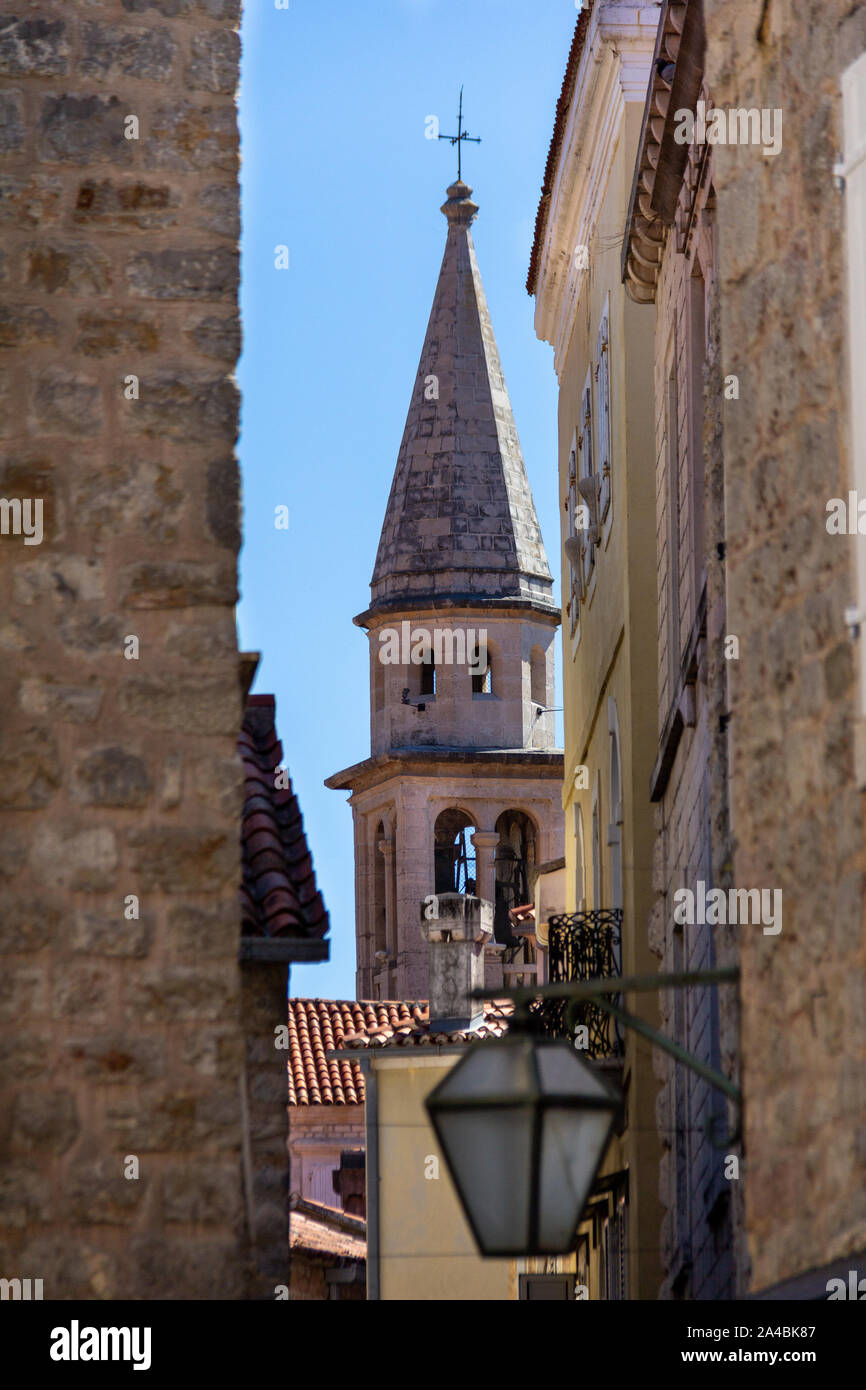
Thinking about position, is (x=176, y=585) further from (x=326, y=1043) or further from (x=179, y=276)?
(x=326, y=1043)

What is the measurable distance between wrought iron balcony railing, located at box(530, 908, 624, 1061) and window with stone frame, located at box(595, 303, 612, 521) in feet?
10.5

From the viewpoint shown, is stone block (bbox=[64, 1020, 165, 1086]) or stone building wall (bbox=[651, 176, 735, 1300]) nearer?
stone block (bbox=[64, 1020, 165, 1086])

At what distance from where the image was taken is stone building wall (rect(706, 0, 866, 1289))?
666cm

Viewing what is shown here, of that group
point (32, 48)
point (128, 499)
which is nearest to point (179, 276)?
point (128, 499)

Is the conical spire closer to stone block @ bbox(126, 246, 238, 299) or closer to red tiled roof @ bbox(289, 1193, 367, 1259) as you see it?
red tiled roof @ bbox(289, 1193, 367, 1259)

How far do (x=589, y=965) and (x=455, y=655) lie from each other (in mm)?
33598

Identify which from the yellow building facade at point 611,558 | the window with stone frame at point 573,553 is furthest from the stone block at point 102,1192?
the window with stone frame at point 573,553

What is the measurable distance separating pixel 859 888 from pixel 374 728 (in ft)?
154

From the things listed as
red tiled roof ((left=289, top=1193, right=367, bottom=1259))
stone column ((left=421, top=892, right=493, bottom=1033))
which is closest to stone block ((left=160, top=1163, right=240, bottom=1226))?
stone column ((left=421, top=892, right=493, bottom=1033))

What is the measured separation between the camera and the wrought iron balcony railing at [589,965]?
18.6 m

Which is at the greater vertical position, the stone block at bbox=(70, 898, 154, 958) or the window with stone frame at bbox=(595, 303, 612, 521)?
the window with stone frame at bbox=(595, 303, 612, 521)

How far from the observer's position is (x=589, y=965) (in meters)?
19.0

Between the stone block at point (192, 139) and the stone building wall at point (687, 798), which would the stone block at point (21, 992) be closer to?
the stone block at point (192, 139)

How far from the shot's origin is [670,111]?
13070 millimetres
